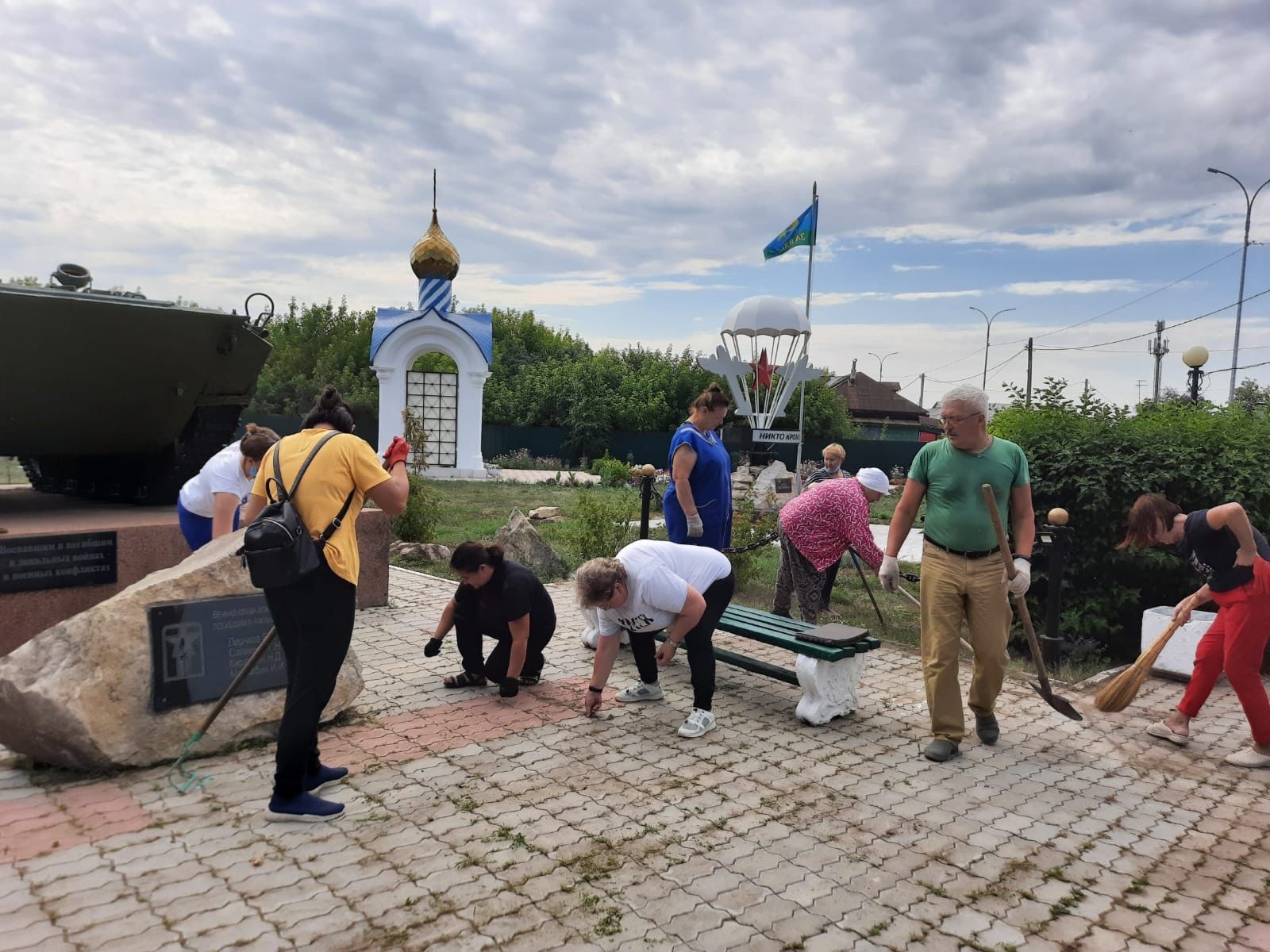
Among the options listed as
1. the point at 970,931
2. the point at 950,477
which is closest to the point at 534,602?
the point at 950,477

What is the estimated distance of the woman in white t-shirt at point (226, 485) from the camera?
498cm

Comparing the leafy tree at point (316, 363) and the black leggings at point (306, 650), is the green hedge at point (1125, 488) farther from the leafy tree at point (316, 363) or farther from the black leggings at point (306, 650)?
the leafy tree at point (316, 363)

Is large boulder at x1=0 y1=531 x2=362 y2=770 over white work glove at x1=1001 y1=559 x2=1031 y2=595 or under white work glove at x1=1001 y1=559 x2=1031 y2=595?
under

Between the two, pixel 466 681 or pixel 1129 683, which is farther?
pixel 466 681

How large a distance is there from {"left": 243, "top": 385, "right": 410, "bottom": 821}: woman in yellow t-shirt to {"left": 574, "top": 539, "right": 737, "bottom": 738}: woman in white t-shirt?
1114mm

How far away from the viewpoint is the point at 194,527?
5.40 metres

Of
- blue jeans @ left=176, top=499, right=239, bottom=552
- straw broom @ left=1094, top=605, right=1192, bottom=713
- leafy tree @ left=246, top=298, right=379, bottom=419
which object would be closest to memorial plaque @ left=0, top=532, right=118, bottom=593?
blue jeans @ left=176, top=499, right=239, bottom=552

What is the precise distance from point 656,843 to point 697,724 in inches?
47.4

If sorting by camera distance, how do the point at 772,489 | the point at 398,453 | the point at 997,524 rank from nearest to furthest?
the point at 398,453
the point at 997,524
the point at 772,489

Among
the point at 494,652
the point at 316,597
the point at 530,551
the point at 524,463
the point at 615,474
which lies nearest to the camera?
the point at 316,597

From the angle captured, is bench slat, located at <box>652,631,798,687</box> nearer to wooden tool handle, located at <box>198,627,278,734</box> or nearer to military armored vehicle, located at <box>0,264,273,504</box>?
wooden tool handle, located at <box>198,627,278,734</box>

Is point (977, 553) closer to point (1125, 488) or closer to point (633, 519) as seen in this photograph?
point (1125, 488)

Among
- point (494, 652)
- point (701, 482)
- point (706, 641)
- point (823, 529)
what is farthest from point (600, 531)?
point (706, 641)

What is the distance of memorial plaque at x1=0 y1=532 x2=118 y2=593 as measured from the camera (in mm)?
5500
